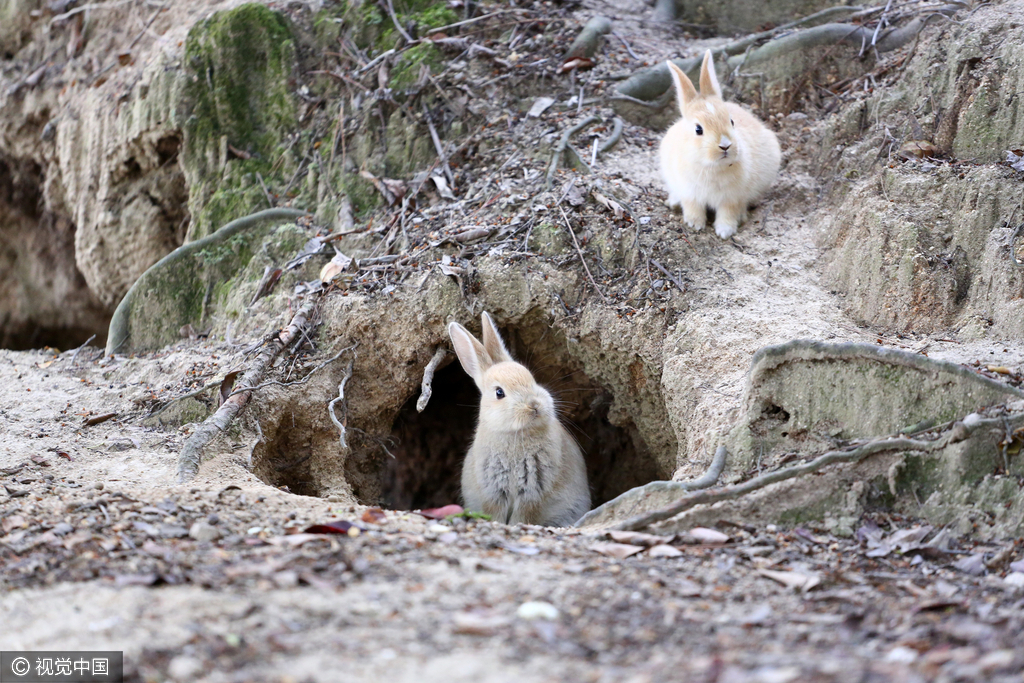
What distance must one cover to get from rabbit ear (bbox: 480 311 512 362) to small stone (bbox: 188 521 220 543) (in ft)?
8.72

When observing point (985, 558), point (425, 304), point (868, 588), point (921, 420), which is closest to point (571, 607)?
point (868, 588)

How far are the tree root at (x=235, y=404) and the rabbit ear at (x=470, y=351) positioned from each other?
1.13 meters

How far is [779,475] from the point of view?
3939mm

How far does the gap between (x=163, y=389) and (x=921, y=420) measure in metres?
4.81

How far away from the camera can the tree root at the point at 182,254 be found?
736cm

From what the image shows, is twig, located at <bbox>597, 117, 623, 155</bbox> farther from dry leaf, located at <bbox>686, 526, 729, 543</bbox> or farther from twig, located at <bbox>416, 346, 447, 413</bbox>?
dry leaf, located at <bbox>686, 526, 729, 543</bbox>

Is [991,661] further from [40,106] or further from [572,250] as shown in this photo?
[40,106]

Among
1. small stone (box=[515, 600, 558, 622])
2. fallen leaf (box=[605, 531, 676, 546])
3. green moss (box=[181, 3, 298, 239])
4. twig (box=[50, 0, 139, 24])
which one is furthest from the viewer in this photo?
twig (box=[50, 0, 139, 24])

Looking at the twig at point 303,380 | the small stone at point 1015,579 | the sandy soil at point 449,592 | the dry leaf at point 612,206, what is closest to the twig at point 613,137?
the dry leaf at point 612,206

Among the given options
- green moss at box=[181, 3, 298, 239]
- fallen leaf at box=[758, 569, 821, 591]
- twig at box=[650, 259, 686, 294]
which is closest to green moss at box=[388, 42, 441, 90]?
green moss at box=[181, 3, 298, 239]

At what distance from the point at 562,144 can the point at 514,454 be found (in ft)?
8.29

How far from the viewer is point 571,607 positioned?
2865 millimetres

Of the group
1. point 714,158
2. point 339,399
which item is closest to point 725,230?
point 714,158

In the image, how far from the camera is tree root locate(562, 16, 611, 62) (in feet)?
24.5
